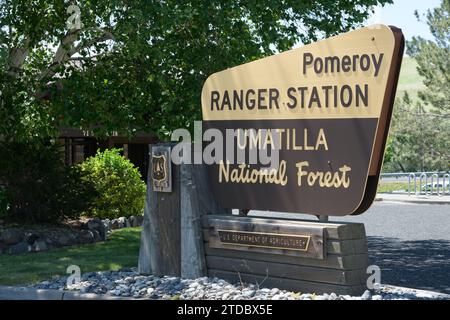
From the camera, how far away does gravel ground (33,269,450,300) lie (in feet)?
29.3

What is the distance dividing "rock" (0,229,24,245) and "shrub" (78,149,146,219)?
11.4 ft

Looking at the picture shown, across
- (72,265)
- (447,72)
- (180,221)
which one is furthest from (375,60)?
(447,72)

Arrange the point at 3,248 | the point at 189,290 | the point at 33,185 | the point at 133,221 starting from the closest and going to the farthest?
the point at 189,290, the point at 3,248, the point at 33,185, the point at 133,221

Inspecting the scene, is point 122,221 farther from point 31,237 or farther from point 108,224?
point 31,237

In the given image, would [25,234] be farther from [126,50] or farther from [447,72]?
[447,72]

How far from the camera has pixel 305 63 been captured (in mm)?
9312

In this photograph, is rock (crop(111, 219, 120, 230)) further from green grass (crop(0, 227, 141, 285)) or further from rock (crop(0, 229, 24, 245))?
rock (crop(0, 229, 24, 245))

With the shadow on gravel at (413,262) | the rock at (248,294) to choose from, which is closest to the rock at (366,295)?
the rock at (248,294)

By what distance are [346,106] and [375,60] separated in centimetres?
62

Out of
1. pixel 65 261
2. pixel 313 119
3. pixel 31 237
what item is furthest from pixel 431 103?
pixel 313 119

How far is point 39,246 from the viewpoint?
1419 centimetres

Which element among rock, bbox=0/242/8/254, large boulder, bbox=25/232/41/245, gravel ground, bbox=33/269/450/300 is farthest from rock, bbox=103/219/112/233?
gravel ground, bbox=33/269/450/300

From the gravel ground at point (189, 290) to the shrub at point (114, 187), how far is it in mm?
7681

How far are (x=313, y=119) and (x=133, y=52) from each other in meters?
4.32
